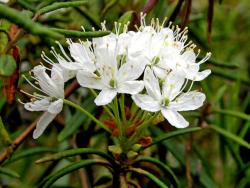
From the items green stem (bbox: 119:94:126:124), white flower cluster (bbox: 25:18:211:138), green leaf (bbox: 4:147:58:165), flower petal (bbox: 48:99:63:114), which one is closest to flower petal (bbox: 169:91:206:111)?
white flower cluster (bbox: 25:18:211:138)

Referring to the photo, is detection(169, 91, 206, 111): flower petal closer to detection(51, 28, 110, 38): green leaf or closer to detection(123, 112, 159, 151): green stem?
detection(123, 112, 159, 151): green stem

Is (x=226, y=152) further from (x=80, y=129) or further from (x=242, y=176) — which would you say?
(x=80, y=129)

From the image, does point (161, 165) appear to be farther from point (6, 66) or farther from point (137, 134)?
point (6, 66)

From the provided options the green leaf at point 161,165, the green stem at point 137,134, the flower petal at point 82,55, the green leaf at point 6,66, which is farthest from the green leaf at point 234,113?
the green leaf at point 6,66

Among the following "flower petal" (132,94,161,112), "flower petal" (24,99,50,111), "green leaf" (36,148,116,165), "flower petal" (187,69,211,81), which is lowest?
"green leaf" (36,148,116,165)

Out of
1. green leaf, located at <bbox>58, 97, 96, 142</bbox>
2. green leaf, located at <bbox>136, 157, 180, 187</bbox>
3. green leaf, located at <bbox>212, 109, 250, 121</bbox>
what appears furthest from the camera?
green leaf, located at <bbox>212, 109, 250, 121</bbox>

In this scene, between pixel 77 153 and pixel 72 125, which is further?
pixel 72 125

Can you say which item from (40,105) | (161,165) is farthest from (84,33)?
(161,165)

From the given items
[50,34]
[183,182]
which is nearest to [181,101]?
[50,34]
